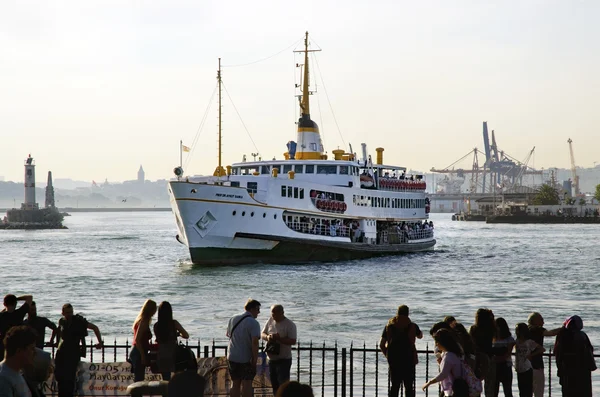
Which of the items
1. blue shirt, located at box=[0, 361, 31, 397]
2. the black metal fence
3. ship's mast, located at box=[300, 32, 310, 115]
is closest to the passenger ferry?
ship's mast, located at box=[300, 32, 310, 115]

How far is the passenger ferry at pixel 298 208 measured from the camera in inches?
1631

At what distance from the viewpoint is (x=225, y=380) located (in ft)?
38.8

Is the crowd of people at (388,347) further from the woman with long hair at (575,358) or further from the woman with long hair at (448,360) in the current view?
the woman with long hair at (448,360)

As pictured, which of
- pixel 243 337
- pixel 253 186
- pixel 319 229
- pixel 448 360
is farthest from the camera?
pixel 319 229

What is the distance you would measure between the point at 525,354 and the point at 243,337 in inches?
151

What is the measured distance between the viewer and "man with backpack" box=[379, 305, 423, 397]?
11.2m

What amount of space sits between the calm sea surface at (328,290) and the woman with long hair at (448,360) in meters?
12.1

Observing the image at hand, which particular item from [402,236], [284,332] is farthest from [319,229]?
[284,332]

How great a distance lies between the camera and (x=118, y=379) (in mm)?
11594

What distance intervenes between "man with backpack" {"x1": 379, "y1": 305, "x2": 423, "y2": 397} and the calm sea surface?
386 inches

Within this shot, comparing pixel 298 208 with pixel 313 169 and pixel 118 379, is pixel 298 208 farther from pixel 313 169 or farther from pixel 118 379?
pixel 118 379

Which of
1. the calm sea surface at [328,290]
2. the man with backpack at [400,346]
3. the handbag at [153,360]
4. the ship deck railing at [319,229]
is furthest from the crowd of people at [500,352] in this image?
the ship deck railing at [319,229]

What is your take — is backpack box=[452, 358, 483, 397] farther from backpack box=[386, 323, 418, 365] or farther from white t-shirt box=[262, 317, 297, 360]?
white t-shirt box=[262, 317, 297, 360]

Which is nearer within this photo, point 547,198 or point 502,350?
point 502,350
